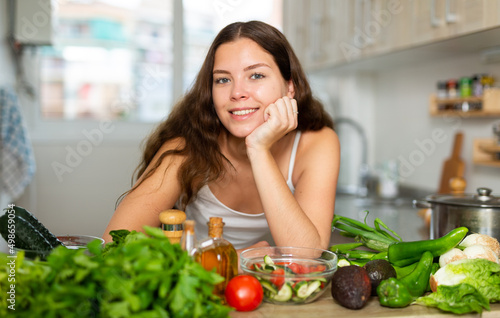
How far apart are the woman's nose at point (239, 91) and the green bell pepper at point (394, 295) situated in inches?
28.0

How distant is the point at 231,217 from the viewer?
5.82ft

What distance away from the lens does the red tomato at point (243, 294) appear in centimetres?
88

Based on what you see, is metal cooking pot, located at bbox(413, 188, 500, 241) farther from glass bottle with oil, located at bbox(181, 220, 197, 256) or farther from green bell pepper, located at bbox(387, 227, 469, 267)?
glass bottle with oil, located at bbox(181, 220, 197, 256)

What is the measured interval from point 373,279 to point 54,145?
3.07 m

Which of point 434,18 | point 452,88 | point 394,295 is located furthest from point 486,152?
point 394,295

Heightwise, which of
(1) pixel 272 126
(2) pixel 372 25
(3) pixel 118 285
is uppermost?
(2) pixel 372 25

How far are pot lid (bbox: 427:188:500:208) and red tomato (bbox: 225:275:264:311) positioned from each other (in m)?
0.80

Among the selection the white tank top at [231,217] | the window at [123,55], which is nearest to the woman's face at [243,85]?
the white tank top at [231,217]

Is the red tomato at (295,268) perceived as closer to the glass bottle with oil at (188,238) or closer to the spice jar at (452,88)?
the glass bottle with oil at (188,238)

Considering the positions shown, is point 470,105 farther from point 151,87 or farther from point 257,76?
point 151,87

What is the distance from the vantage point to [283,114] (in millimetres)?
1376

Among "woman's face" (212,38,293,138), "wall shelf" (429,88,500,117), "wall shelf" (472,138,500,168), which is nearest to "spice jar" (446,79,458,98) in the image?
"wall shelf" (429,88,500,117)

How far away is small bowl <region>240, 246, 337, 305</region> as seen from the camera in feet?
3.02

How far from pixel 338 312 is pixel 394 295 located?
0.11m
